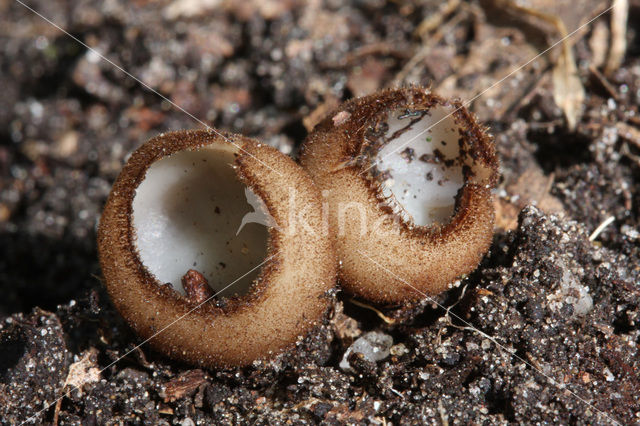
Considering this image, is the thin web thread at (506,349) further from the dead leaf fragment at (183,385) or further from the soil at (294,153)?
the dead leaf fragment at (183,385)

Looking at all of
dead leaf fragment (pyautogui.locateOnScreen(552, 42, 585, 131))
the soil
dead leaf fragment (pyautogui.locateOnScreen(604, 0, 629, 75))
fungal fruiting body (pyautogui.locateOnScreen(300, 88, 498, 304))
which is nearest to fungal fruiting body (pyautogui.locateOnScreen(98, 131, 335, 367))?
fungal fruiting body (pyautogui.locateOnScreen(300, 88, 498, 304))

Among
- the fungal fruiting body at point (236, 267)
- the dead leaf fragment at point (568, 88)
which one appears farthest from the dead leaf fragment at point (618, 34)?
the fungal fruiting body at point (236, 267)

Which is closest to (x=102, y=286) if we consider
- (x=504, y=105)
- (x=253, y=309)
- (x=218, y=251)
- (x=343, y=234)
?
(x=218, y=251)

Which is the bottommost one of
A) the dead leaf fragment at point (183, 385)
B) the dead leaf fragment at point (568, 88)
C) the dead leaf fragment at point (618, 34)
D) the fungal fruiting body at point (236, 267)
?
the dead leaf fragment at point (183, 385)

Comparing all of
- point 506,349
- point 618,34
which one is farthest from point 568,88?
point 506,349

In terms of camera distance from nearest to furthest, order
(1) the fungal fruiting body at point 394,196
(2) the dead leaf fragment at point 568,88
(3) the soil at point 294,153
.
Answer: (1) the fungal fruiting body at point 394,196, (3) the soil at point 294,153, (2) the dead leaf fragment at point 568,88

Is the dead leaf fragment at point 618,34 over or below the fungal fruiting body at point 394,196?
over

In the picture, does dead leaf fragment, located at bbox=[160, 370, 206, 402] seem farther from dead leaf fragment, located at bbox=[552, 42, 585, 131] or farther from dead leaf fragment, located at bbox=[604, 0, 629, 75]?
dead leaf fragment, located at bbox=[604, 0, 629, 75]
